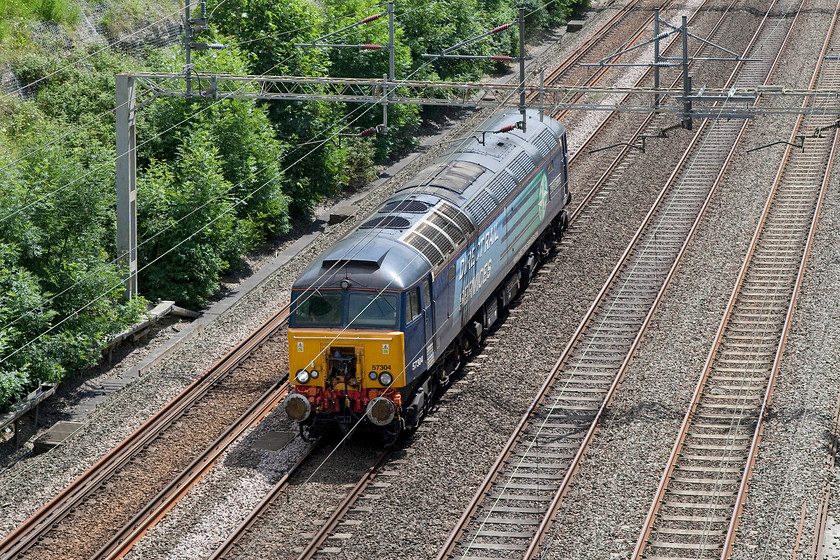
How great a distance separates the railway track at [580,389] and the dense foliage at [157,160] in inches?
355

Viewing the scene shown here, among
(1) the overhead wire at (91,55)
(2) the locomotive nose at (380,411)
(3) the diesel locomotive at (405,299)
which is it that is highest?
(1) the overhead wire at (91,55)

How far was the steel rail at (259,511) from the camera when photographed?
16531mm

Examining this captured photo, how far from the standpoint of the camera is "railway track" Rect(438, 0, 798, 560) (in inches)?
674

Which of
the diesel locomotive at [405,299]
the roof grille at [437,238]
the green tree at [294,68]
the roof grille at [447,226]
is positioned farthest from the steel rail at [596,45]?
the roof grille at [437,238]

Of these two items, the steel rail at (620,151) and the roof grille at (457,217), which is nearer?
the roof grille at (457,217)

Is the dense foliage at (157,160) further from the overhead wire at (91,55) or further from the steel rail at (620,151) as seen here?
the steel rail at (620,151)

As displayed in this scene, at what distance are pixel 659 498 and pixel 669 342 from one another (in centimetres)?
667

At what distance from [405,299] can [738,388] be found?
7.51 meters

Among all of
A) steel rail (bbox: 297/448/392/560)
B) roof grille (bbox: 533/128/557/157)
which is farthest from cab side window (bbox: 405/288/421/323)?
roof grille (bbox: 533/128/557/157)

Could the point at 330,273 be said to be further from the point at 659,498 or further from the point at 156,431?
the point at 659,498

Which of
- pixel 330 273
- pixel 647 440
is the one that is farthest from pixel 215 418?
pixel 647 440

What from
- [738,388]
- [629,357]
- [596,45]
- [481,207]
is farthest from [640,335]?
[596,45]

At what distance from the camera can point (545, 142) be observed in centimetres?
2800

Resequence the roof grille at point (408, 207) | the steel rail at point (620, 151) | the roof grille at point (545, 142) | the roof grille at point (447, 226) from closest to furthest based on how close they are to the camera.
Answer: the roof grille at point (447, 226) → the roof grille at point (408, 207) → the roof grille at point (545, 142) → the steel rail at point (620, 151)
